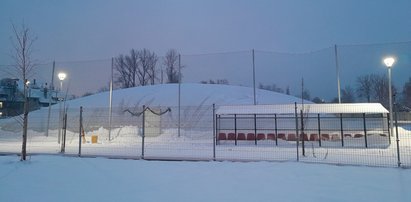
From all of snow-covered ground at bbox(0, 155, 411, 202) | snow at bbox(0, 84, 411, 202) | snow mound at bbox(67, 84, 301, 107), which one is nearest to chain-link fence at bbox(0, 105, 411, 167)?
snow mound at bbox(67, 84, 301, 107)

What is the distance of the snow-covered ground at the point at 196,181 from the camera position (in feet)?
25.3

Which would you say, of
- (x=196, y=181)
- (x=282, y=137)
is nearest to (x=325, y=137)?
(x=282, y=137)

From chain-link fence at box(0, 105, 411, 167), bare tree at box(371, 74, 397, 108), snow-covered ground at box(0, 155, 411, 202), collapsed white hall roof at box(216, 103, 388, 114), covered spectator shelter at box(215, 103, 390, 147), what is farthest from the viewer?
bare tree at box(371, 74, 397, 108)

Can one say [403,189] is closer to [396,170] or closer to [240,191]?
[396,170]

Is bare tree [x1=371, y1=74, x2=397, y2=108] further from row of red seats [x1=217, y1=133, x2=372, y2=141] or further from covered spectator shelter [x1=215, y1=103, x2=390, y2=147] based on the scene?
row of red seats [x1=217, y1=133, x2=372, y2=141]

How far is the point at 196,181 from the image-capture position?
31.0 feet

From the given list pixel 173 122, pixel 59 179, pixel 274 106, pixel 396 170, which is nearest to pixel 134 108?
pixel 173 122

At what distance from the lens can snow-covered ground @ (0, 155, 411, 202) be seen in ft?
25.3

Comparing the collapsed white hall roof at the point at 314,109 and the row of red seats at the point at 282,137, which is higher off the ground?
the collapsed white hall roof at the point at 314,109

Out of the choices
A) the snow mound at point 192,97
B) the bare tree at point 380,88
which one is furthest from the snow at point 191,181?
the bare tree at point 380,88

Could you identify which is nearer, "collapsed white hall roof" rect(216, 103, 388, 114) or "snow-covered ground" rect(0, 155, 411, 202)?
"snow-covered ground" rect(0, 155, 411, 202)

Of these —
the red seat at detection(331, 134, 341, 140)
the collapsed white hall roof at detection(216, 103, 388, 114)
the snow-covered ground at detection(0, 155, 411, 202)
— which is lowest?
the snow-covered ground at detection(0, 155, 411, 202)

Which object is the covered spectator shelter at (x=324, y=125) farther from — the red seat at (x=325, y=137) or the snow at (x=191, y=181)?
the snow at (x=191, y=181)

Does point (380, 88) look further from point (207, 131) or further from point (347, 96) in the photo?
point (207, 131)
